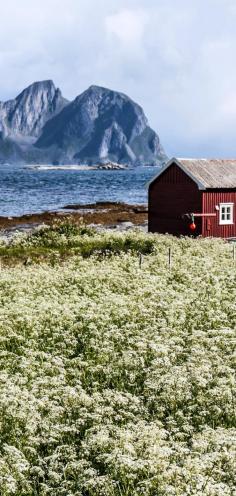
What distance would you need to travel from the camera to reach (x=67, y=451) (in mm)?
12953

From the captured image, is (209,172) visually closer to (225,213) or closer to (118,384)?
(225,213)

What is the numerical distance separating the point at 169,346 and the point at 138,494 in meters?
7.27

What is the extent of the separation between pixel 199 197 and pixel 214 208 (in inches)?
58.4

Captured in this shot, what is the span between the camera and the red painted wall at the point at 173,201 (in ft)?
150

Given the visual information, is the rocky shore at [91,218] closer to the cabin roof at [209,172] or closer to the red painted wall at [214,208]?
the cabin roof at [209,172]

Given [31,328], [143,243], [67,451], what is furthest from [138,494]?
[143,243]

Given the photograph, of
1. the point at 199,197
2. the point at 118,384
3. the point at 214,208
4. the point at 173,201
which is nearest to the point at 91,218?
the point at 173,201

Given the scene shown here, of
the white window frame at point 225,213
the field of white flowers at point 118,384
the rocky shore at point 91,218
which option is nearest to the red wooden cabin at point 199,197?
the white window frame at point 225,213

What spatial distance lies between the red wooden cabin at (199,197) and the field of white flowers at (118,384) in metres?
15.7

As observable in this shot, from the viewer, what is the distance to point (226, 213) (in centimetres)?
4634

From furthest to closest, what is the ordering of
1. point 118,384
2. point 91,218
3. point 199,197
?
1. point 91,218
2. point 199,197
3. point 118,384

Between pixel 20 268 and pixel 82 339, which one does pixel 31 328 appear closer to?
pixel 82 339

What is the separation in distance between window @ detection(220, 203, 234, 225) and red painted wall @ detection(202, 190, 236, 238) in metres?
0.28

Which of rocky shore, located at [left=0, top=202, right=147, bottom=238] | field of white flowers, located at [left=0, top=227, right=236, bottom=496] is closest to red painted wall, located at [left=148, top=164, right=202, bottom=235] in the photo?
rocky shore, located at [left=0, top=202, right=147, bottom=238]
